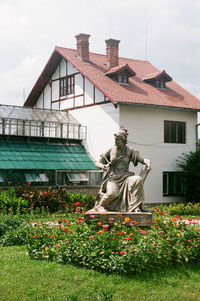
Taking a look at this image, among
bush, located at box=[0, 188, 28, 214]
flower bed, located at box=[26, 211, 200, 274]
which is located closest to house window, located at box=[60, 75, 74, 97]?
bush, located at box=[0, 188, 28, 214]

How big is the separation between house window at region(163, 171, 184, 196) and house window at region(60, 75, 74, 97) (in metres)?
8.53

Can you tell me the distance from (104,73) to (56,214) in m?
12.9

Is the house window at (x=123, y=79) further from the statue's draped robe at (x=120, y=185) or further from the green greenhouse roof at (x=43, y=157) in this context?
the statue's draped robe at (x=120, y=185)

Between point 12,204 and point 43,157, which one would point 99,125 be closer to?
point 43,157

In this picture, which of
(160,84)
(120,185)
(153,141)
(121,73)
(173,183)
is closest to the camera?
(120,185)

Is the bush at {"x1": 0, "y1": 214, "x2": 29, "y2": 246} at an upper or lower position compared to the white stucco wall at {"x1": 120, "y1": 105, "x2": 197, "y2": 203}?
lower

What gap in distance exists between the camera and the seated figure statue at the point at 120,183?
10.6 m

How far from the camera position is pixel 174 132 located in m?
28.8

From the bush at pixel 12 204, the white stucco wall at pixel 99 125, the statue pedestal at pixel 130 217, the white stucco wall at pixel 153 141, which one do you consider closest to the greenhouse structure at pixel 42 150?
the white stucco wall at pixel 99 125

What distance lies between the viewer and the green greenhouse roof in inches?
981

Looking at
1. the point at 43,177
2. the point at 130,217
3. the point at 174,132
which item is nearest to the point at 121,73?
the point at 174,132

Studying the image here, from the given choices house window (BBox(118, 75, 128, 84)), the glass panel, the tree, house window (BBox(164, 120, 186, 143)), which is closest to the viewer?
the glass panel

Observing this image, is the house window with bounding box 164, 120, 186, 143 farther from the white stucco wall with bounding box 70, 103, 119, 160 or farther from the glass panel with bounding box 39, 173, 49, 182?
the glass panel with bounding box 39, 173, 49, 182

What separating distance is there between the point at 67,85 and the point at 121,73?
4183 millimetres
